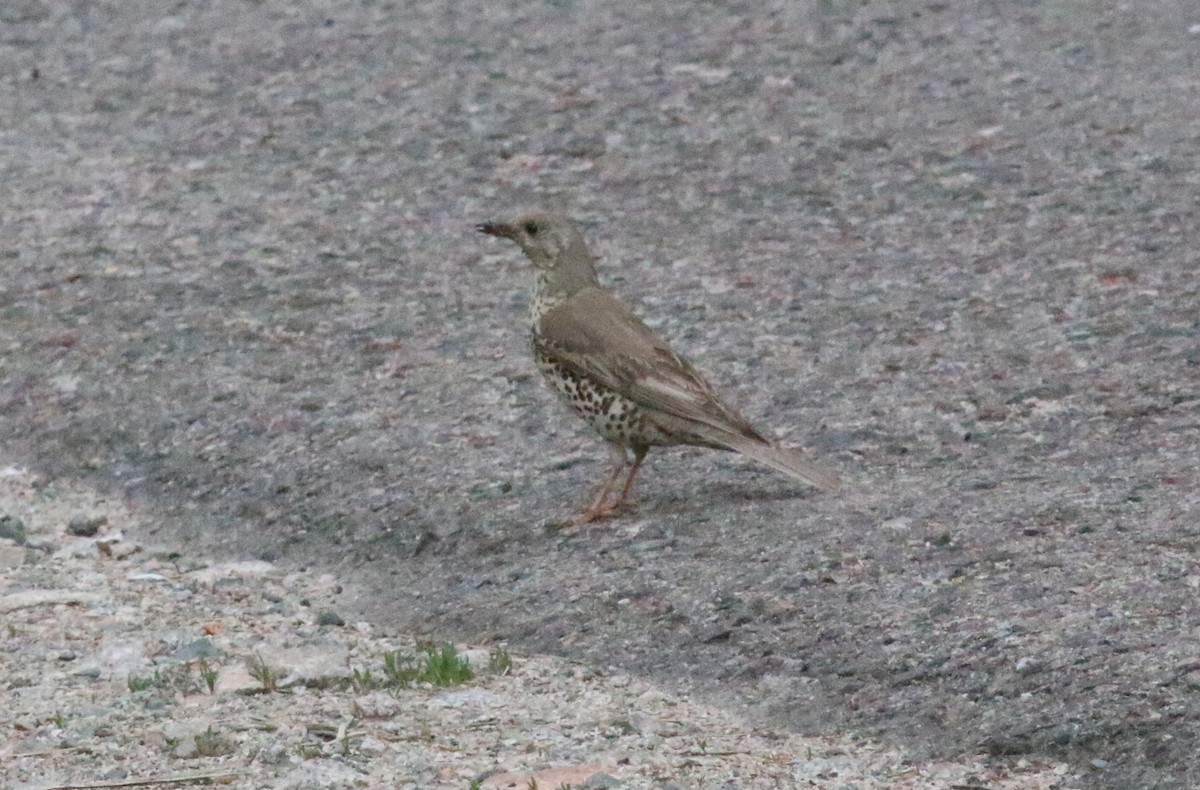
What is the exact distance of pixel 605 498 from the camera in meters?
7.20

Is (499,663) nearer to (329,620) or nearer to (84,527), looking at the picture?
(329,620)

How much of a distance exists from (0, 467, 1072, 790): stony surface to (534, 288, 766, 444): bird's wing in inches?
44.6

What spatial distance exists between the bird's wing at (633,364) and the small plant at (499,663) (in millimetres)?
1285

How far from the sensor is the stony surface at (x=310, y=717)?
17.1 ft

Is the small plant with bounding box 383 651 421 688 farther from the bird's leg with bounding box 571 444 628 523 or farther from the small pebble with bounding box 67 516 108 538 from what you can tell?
the small pebble with bounding box 67 516 108 538

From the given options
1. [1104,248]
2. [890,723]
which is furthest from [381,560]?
[1104,248]

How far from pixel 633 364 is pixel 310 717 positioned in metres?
1.96

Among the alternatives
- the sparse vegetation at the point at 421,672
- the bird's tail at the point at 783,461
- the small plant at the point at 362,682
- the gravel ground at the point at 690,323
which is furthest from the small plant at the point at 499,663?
the bird's tail at the point at 783,461

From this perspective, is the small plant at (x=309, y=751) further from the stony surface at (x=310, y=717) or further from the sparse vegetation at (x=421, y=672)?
the sparse vegetation at (x=421, y=672)

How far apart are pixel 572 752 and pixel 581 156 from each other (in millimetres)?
6415

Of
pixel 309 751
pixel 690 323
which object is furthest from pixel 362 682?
pixel 690 323

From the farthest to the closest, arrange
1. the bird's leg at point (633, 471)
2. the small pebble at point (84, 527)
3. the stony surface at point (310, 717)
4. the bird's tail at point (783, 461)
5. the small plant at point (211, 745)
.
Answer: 1. the small pebble at point (84, 527)
2. the bird's leg at point (633, 471)
3. the bird's tail at point (783, 461)
4. the small plant at point (211, 745)
5. the stony surface at point (310, 717)

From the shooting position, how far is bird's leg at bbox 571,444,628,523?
7.08 meters

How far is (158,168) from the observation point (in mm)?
11430
